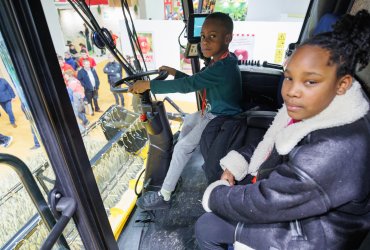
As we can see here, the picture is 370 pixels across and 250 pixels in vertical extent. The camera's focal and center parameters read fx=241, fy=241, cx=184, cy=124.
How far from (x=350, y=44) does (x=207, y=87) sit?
0.91 m

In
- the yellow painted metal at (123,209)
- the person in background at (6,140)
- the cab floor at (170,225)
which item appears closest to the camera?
the cab floor at (170,225)

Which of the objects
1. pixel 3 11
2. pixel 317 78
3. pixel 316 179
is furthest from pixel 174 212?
pixel 3 11

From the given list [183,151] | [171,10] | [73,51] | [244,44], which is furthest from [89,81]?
[183,151]

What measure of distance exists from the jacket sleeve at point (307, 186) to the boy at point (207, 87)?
0.85m

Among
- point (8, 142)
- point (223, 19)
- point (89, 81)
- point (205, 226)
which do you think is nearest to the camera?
point (205, 226)

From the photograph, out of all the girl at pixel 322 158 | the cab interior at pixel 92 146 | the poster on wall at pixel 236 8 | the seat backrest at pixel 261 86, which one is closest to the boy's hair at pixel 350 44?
the girl at pixel 322 158

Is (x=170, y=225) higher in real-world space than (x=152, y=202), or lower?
lower

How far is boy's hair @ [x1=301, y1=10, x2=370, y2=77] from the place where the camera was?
719 mm

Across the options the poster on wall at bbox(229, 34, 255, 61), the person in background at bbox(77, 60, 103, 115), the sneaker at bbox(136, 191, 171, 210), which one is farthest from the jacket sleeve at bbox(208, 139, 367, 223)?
the person in background at bbox(77, 60, 103, 115)

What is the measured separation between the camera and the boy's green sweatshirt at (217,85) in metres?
1.53

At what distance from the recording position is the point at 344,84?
760 mm

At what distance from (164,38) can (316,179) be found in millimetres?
4335

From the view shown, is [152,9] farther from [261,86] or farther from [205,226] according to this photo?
[205,226]

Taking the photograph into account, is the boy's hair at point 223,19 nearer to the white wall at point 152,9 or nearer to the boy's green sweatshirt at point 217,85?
the boy's green sweatshirt at point 217,85
